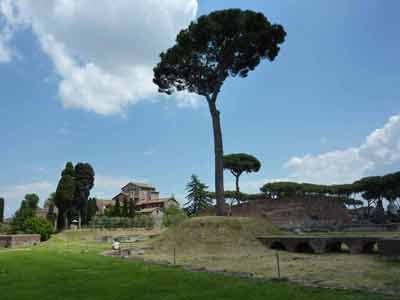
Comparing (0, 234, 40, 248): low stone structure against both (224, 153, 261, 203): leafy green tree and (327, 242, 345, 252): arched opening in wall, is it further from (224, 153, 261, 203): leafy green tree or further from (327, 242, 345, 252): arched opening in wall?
(224, 153, 261, 203): leafy green tree

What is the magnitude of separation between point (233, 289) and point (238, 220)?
1539 centimetres

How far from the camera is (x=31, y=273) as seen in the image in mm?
12195

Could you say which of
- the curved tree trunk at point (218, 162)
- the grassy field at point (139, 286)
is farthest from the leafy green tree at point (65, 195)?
the grassy field at point (139, 286)

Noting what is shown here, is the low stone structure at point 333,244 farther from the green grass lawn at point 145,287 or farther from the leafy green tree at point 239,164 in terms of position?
the leafy green tree at point 239,164

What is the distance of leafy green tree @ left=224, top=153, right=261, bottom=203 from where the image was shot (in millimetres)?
53875

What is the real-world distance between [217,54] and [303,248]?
49.1ft

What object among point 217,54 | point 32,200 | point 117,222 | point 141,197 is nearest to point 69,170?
point 117,222

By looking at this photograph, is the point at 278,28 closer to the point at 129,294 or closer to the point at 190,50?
the point at 190,50

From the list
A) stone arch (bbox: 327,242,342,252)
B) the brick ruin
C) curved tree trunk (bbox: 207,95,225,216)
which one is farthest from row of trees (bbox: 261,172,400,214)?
stone arch (bbox: 327,242,342,252)

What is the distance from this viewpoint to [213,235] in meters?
22.0

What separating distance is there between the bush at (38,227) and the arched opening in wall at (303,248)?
2512cm

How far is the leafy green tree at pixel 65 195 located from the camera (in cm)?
4103

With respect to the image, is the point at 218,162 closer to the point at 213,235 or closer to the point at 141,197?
the point at 213,235

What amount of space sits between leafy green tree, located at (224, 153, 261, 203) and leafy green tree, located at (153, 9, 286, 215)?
88.7 feet
